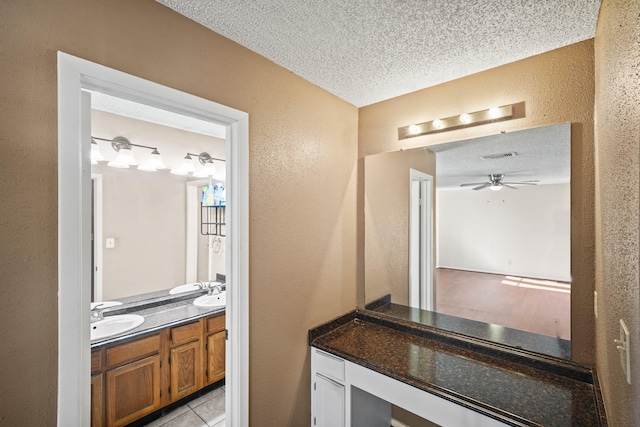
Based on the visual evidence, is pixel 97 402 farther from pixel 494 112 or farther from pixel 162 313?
pixel 494 112

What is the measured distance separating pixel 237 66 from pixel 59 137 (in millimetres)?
850

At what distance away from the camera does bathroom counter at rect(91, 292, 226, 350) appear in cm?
208

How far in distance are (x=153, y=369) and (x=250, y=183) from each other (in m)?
1.78

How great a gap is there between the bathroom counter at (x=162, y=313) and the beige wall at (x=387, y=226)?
1.51 m

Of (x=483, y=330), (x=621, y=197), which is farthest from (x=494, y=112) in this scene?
(x=483, y=330)

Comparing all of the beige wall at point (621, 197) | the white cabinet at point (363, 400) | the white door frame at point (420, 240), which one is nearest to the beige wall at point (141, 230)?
the white cabinet at point (363, 400)

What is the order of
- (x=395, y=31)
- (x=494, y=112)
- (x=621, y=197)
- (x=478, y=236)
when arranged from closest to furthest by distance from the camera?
(x=621, y=197), (x=395, y=31), (x=494, y=112), (x=478, y=236)

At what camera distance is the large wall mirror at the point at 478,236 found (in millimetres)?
1485

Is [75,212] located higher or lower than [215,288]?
higher

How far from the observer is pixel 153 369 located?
7.22 ft

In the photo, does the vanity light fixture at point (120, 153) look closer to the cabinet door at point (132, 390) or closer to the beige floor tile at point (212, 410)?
the cabinet door at point (132, 390)

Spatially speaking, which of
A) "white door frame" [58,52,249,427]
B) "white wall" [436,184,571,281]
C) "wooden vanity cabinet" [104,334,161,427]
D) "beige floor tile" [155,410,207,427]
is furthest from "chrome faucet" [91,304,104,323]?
"white wall" [436,184,571,281]

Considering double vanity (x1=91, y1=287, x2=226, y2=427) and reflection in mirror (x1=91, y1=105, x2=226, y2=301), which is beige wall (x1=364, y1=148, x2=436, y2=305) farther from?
reflection in mirror (x1=91, y1=105, x2=226, y2=301)

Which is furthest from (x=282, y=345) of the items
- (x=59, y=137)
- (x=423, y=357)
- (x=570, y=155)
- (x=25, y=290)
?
(x=570, y=155)
